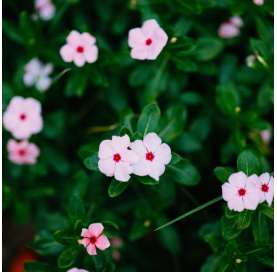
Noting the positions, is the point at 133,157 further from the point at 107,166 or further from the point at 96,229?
the point at 96,229

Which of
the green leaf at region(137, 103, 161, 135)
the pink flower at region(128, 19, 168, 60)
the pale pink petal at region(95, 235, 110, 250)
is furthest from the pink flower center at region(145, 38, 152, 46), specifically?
the pale pink petal at region(95, 235, 110, 250)

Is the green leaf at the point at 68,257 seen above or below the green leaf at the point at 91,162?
below

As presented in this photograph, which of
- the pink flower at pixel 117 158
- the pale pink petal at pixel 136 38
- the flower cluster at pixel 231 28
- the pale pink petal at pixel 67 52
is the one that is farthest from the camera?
the flower cluster at pixel 231 28

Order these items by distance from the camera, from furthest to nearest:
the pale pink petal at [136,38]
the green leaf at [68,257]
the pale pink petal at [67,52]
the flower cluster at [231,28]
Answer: the flower cluster at [231,28]
the pale pink petal at [67,52]
the pale pink petal at [136,38]
the green leaf at [68,257]

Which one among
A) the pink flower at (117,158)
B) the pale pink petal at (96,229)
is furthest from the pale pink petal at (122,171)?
the pale pink petal at (96,229)

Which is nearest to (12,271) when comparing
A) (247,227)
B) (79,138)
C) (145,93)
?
(79,138)

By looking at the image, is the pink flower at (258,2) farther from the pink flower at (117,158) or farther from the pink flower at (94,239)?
the pink flower at (94,239)

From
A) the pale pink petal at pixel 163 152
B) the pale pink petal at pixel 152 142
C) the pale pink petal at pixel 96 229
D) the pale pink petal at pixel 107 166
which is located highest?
the pale pink petal at pixel 152 142
